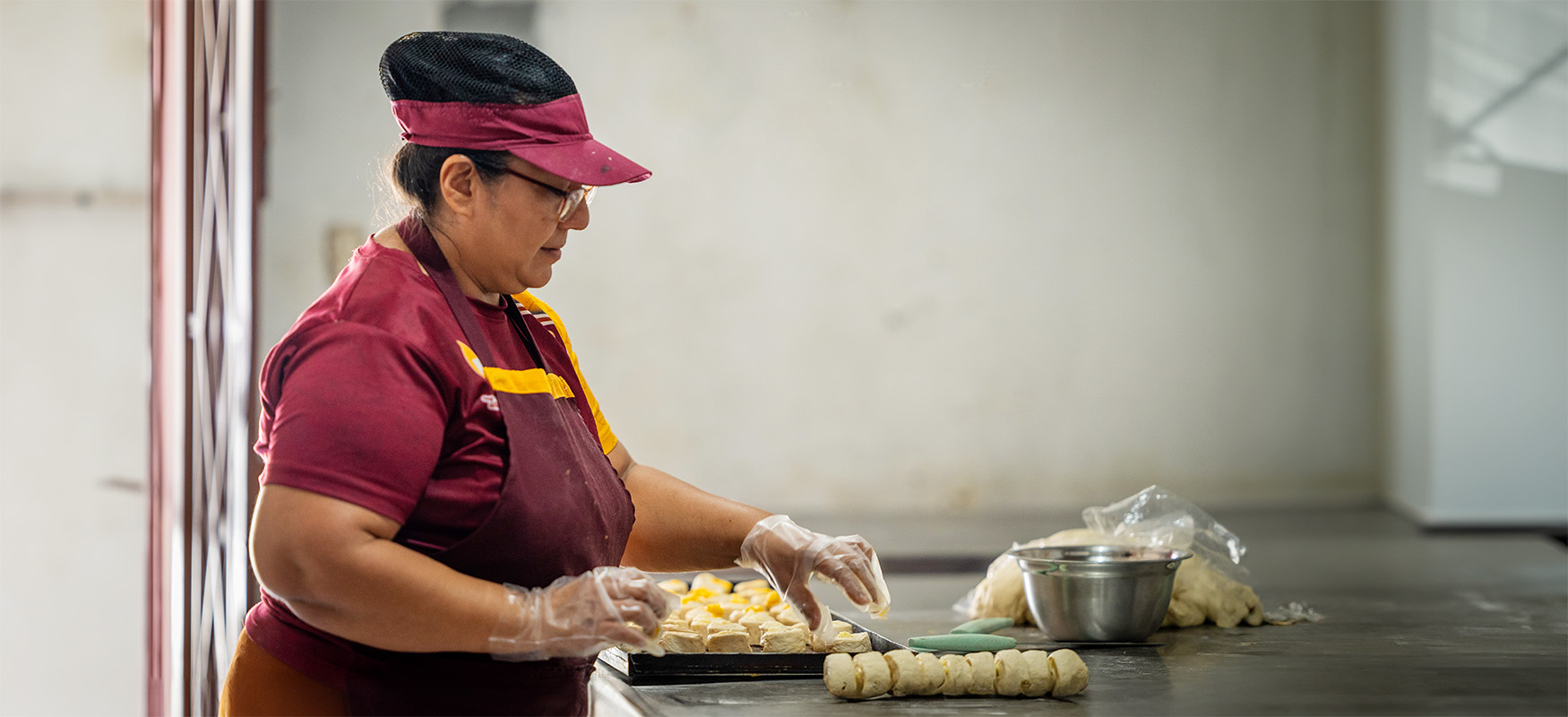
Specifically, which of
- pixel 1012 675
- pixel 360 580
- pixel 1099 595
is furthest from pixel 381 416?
pixel 1099 595

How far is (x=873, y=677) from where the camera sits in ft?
4.84

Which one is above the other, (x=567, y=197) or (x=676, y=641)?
(x=567, y=197)

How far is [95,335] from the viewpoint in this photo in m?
4.01

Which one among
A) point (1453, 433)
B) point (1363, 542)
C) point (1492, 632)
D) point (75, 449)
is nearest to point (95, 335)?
point (75, 449)

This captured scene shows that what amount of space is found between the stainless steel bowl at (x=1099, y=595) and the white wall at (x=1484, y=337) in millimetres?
3397

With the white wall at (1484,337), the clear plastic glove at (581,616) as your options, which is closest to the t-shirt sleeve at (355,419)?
the clear plastic glove at (581,616)

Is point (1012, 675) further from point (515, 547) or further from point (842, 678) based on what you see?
point (515, 547)

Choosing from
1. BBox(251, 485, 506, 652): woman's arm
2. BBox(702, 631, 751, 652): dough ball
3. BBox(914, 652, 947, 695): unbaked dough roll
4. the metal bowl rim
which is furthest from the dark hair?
the metal bowl rim

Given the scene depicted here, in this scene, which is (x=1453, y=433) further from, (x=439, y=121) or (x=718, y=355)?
→ (x=439, y=121)

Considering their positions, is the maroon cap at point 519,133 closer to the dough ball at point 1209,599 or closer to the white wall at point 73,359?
the dough ball at point 1209,599

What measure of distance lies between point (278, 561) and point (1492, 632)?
1946 mm

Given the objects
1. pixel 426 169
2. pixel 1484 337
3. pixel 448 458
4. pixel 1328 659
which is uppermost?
pixel 426 169

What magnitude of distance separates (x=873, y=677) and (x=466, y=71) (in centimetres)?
88

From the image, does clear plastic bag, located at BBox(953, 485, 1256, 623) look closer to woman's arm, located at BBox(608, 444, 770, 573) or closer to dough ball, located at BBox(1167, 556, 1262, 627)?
dough ball, located at BBox(1167, 556, 1262, 627)
